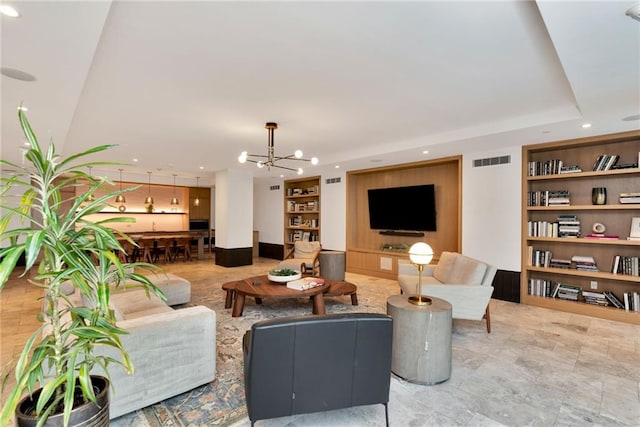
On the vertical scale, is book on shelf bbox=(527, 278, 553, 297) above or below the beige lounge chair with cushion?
below

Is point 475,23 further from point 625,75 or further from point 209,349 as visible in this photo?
point 209,349

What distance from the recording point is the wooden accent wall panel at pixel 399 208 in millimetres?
6250

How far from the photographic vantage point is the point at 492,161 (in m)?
5.35

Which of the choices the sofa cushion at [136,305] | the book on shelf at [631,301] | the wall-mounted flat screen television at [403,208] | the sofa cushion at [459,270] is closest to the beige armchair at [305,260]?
the wall-mounted flat screen television at [403,208]

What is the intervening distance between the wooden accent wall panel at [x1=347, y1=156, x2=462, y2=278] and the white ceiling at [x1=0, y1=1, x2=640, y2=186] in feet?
4.63

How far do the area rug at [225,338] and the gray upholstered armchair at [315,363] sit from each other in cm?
53

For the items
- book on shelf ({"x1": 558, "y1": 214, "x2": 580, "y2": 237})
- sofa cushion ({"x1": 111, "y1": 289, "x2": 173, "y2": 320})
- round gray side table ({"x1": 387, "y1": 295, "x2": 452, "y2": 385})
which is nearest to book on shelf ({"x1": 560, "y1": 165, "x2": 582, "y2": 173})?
book on shelf ({"x1": 558, "y1": 214, "x2": 580, "y2": 237})

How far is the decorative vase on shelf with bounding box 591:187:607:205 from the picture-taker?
4.45 metres

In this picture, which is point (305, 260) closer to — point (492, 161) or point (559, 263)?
point (492, 161)

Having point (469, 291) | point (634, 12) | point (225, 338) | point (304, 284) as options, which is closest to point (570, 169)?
point (469, 291)

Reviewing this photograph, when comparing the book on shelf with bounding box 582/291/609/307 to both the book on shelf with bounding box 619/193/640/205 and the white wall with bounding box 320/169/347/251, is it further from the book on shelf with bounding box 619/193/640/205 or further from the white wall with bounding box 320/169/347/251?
the white wall with bounding box 320/169/347/251

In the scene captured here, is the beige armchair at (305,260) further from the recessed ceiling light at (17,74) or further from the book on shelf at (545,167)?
the recessed ceiling light at (17,74)

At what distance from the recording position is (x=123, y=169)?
8.69 metres

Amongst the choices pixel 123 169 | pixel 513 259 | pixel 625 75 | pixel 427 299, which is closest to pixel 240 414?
pixel 427 299
